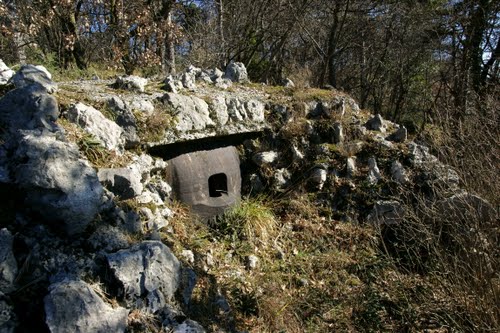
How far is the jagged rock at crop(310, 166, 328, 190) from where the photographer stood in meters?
5.79

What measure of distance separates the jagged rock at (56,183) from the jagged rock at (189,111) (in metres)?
1.98

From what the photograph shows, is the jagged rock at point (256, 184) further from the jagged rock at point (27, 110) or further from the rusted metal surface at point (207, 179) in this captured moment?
the jagged rock at point (27, 110)

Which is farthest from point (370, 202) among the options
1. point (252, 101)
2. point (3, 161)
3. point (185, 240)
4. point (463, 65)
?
point (463, 65)

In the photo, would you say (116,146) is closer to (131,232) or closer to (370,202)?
(131,232)

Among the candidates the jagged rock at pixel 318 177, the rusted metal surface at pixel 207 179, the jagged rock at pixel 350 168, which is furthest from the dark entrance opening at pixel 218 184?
the jagged rock at pixel 350 168

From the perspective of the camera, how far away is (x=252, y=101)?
5910 mm

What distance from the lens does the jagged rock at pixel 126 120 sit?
4.47 meters

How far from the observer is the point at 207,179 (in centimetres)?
502

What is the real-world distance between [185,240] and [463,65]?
28.4 feet

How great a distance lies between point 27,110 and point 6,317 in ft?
5.92

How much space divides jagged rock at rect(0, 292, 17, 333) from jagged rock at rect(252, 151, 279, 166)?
380 cm

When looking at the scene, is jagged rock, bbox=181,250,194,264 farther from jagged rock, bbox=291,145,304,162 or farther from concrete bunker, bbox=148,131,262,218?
jagged rock, bbox=291,145,304,162

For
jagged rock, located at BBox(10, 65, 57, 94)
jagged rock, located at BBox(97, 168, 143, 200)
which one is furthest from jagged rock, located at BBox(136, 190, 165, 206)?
jagged rock, located at BBox(10, 65, 57, 94)

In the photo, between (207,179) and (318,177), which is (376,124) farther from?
(207,179)
